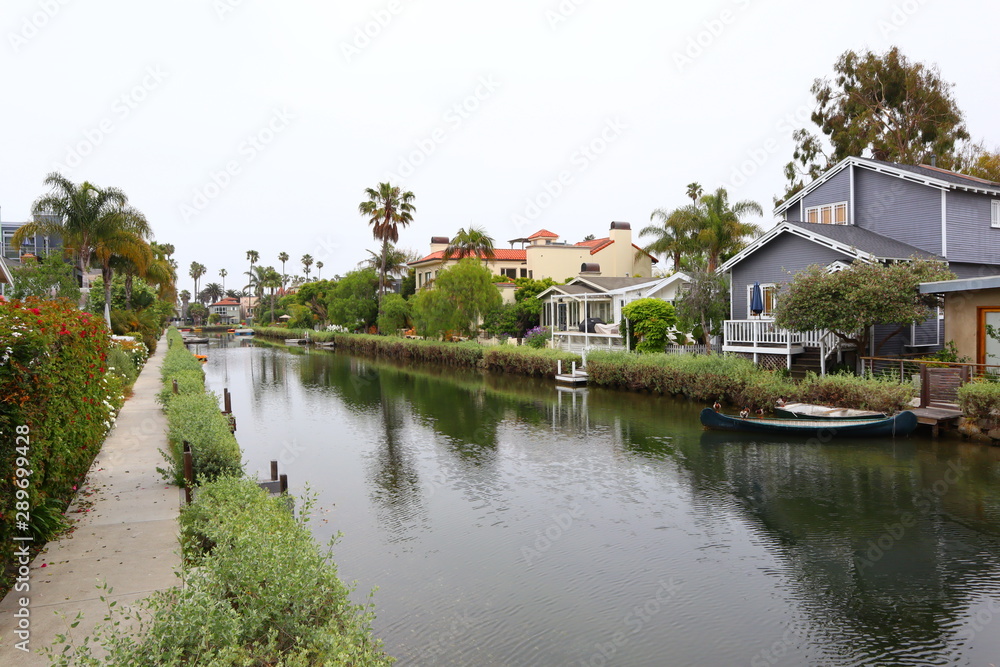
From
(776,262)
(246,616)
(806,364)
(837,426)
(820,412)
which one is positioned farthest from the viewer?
(776,262)

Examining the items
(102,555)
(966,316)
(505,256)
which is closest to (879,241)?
(966,316)

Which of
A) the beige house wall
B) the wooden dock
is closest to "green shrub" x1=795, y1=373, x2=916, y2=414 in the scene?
the wooden dock

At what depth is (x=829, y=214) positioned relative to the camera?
103 ft

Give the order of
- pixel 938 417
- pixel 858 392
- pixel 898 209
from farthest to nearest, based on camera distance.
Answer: pixel 898 209 → pixel 858 392 → pixel 938 417

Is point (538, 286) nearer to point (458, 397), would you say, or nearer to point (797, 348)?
point (458, 397)

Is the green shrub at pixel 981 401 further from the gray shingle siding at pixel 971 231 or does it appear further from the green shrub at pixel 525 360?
the green shrub at pixel 525 360

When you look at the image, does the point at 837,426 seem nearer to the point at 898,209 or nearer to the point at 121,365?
the point at 898,209

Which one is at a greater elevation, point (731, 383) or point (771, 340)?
point (771, 340)

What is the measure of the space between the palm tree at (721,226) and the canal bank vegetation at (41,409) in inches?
1750

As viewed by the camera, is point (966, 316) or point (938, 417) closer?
point (938, 417)

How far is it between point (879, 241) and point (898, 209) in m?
2.31

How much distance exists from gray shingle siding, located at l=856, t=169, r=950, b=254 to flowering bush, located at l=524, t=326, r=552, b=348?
19.6 m

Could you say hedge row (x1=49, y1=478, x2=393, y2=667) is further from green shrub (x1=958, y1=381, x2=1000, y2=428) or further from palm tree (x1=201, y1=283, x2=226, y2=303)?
palm tree (x1=201, y1=283, x2=226, y2=303)

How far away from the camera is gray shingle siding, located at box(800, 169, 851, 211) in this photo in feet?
100
